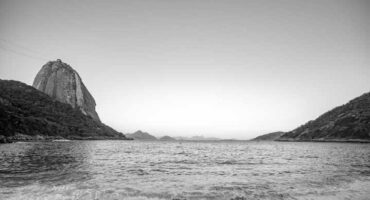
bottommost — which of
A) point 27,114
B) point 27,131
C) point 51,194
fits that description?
point 51,194

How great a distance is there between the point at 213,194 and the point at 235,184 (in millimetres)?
4314

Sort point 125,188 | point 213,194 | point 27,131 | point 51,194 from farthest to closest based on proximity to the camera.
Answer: point 27,131 < point 125,188 < point 213,194 < point 51,194

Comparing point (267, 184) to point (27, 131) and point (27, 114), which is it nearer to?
point (27, 131)

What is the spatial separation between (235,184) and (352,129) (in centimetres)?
22327

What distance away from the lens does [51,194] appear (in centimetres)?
1459

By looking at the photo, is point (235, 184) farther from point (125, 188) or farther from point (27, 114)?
point (27, 114)

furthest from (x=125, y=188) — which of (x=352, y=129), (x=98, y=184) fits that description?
(x=352, y=129)

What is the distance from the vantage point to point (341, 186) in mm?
18781

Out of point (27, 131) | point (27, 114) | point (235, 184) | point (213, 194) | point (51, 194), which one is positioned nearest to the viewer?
point (51, 194)

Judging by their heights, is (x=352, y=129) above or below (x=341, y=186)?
above

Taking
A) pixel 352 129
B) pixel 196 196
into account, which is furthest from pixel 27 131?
pixel 352 129

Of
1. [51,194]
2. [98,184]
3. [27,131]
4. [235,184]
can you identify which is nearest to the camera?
[51,194]

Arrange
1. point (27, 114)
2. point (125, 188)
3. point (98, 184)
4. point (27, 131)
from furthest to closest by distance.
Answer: point (27, 114), point (27, 131), point (98, 184), point (125, 188)

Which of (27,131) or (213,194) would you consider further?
(27,131)
